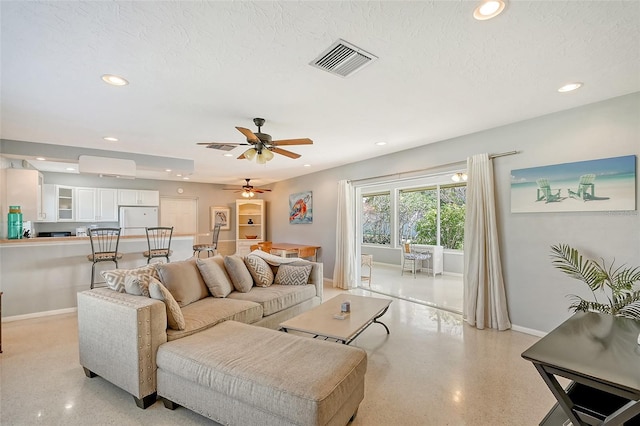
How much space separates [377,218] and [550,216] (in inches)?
224

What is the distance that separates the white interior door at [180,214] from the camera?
8.03 metres

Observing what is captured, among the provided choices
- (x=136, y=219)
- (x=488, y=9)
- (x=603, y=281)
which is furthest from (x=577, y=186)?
(x=136, y=219)

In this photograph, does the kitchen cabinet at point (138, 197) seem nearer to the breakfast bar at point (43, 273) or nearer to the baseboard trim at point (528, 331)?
the breakfast bar at point (43, 273)

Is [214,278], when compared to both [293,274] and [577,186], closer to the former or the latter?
[293,274]

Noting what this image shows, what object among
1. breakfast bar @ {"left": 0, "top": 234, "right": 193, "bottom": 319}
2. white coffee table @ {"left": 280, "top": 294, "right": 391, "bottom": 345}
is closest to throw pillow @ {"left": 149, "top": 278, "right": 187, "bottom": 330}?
white coffee table @ {"left": 280, "top": 294, "right": 391, "bottom": 345}

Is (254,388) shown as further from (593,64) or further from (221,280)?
(593,64)

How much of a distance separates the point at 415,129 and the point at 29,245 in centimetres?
542

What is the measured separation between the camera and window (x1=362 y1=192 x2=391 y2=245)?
28.0ft

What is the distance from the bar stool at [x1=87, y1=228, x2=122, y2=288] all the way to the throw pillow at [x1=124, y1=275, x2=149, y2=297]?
219 cm

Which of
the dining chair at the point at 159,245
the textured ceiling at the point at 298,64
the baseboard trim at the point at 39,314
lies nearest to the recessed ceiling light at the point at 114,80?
the textured ceiling at the point at 298,64

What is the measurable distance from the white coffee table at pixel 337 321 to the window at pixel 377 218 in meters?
5.39

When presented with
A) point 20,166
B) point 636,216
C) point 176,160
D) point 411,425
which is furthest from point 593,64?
point 20,166

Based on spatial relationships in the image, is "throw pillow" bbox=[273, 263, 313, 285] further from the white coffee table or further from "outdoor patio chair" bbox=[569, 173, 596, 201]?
Answer: "outdoor patio chair" bbox=[569, 173, 596, 201]

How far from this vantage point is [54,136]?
3836mm
